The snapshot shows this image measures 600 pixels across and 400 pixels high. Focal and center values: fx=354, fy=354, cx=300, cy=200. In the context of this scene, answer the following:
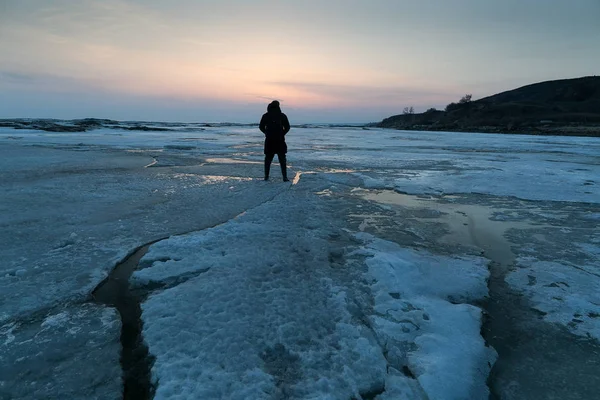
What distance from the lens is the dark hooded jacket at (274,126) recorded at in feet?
28.9

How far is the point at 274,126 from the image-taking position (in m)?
8.81

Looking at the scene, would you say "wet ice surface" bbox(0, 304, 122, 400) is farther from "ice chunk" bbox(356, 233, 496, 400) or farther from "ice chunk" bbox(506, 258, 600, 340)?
"ice chunk" bbox(506, 258, 600, 340)

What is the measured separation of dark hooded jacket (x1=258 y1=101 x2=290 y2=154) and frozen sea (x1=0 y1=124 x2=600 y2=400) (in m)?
2.48

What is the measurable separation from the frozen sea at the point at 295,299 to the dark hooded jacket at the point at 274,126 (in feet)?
8.12

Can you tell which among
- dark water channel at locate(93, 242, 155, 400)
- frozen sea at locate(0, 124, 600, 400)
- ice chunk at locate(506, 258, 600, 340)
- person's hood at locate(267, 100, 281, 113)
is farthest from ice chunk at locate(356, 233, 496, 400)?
person's hood at locate(267, 100, 281, 113)

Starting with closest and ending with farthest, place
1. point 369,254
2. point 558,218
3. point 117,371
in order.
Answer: point 117,371, point 369,254, point 558,218

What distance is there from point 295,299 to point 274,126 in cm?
627

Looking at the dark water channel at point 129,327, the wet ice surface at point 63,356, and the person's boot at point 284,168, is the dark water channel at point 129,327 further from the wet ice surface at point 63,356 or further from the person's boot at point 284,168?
the person's boot at point 284,168

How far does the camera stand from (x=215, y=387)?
213 cm

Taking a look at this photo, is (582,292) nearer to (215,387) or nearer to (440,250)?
(440,250)

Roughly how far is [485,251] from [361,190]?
4.10 meters

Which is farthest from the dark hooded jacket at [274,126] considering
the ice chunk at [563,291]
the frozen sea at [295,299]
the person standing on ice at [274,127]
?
the ice chunk at [563,291]

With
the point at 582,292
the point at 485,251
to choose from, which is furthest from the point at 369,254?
the point at 582,292

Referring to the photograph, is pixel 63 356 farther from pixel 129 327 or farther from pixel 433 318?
pixel 433 318
